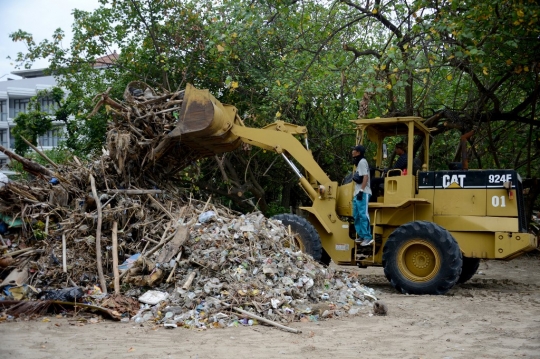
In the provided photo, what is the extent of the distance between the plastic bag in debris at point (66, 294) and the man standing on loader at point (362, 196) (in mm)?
4710

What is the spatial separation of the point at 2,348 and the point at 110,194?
12.7ft

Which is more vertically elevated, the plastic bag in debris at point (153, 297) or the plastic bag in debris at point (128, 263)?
the plastic bag in debris at point (128, 263)

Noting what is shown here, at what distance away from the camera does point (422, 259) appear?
10.2 m

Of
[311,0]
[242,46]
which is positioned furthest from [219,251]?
[242,46]

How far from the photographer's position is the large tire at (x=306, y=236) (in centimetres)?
1059

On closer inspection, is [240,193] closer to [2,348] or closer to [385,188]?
[385,188]

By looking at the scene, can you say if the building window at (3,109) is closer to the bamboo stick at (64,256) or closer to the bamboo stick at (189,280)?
the bamboo stick at (64,256)

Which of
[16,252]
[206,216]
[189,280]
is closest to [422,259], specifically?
[206,216]

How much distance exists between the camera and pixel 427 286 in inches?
394

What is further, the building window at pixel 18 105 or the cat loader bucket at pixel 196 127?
the building window at pixel 18 105

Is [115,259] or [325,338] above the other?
[115,259]

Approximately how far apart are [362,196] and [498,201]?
2.18 m

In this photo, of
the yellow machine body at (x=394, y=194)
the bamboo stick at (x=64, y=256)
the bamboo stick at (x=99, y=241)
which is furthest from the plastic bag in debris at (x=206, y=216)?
the bamboo stick at (x=64, y=256)

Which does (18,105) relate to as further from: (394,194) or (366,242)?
(394,194)
